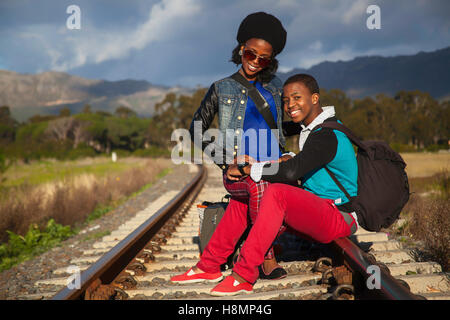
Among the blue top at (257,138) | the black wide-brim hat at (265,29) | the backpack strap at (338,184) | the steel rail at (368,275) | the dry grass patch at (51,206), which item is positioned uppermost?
the black wide-brim hat at (265,29)

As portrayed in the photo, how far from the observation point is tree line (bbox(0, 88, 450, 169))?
48312 mm

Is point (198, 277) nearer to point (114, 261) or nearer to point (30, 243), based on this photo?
point (114, 261)

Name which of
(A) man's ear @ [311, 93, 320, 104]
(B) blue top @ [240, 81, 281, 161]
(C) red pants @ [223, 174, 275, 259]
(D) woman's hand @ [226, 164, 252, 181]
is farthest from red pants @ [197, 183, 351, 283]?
(A) man's ear @ [311, 93, 320, 104]

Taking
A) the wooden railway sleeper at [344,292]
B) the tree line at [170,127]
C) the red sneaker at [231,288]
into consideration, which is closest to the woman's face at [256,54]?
the red sneaker at [231,288]

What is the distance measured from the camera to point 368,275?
2084 mm

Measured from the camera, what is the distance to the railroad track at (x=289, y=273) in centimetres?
220

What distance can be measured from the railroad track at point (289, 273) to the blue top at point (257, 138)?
33.9 inches

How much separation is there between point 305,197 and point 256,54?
46.9 inches

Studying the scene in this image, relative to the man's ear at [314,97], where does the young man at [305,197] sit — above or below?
below

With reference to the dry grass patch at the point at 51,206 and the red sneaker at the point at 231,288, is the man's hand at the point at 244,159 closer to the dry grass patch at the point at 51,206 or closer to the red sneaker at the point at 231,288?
the red sneaker at the point at 231,288

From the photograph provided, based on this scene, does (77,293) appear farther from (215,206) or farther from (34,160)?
(34,160)

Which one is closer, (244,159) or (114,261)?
(244,159)

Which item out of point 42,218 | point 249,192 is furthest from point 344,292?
point 42,218
